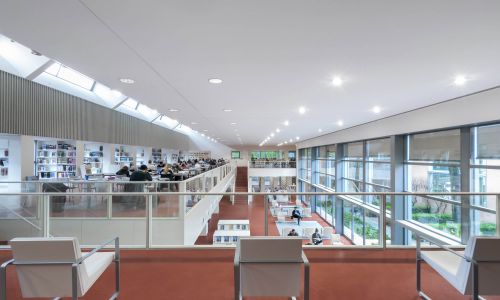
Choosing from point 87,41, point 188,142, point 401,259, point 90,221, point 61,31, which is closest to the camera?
point 61,31

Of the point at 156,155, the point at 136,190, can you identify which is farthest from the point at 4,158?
the point at 156,155

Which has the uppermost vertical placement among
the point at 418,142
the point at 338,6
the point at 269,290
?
the point at 338,6

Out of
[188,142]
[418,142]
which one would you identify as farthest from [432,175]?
[188,142]

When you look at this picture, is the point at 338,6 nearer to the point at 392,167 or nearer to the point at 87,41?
the point at 87,41

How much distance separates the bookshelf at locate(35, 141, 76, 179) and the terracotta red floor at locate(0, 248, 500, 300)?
24.7 ft

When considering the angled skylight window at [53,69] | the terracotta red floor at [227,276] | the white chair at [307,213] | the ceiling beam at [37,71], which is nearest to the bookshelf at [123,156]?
the angled skylight window at [53,69]

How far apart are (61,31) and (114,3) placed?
36.1 inches

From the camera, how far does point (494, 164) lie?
520 centimetres

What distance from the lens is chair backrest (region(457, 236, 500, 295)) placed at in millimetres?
2221

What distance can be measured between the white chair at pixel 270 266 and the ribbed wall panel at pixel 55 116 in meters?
8.78

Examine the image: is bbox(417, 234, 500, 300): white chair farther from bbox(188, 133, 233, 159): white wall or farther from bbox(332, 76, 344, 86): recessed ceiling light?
bbox(188, 133, 233, 159): white wall

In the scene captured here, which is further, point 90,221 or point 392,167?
point 392,167

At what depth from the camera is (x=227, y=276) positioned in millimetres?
3242

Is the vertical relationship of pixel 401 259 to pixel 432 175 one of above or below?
below
